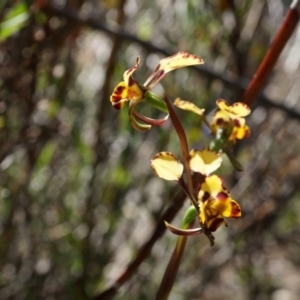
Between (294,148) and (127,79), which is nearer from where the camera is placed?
(127,79)

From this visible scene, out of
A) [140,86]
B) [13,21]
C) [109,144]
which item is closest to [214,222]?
[140,86]

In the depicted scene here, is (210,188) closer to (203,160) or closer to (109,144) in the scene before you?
(203,160)

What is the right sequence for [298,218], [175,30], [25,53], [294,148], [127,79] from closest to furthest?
[127,79] < [25,53] < [175,30] < [294,148] < [298,218]

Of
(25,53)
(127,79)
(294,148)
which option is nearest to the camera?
(127,79)

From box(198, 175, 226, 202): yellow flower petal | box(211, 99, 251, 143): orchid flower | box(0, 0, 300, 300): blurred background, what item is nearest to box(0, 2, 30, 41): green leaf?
box(0, 0, 300, 300): blurred background

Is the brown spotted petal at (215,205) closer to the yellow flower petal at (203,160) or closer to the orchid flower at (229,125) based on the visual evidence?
the yellow flower petal at (203,160)

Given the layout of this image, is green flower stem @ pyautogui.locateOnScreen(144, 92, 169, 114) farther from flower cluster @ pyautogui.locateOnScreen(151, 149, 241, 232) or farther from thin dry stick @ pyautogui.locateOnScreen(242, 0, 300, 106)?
thin dry stick @ pyautogui.locateOnScreen(242, 0, 300, 106)

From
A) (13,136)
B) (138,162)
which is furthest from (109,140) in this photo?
(13,136)

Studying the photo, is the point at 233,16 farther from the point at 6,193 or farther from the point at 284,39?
the point at 284,39

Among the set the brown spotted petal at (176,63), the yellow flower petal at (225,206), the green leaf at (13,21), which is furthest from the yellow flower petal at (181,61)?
the green leaf at (13,21)
